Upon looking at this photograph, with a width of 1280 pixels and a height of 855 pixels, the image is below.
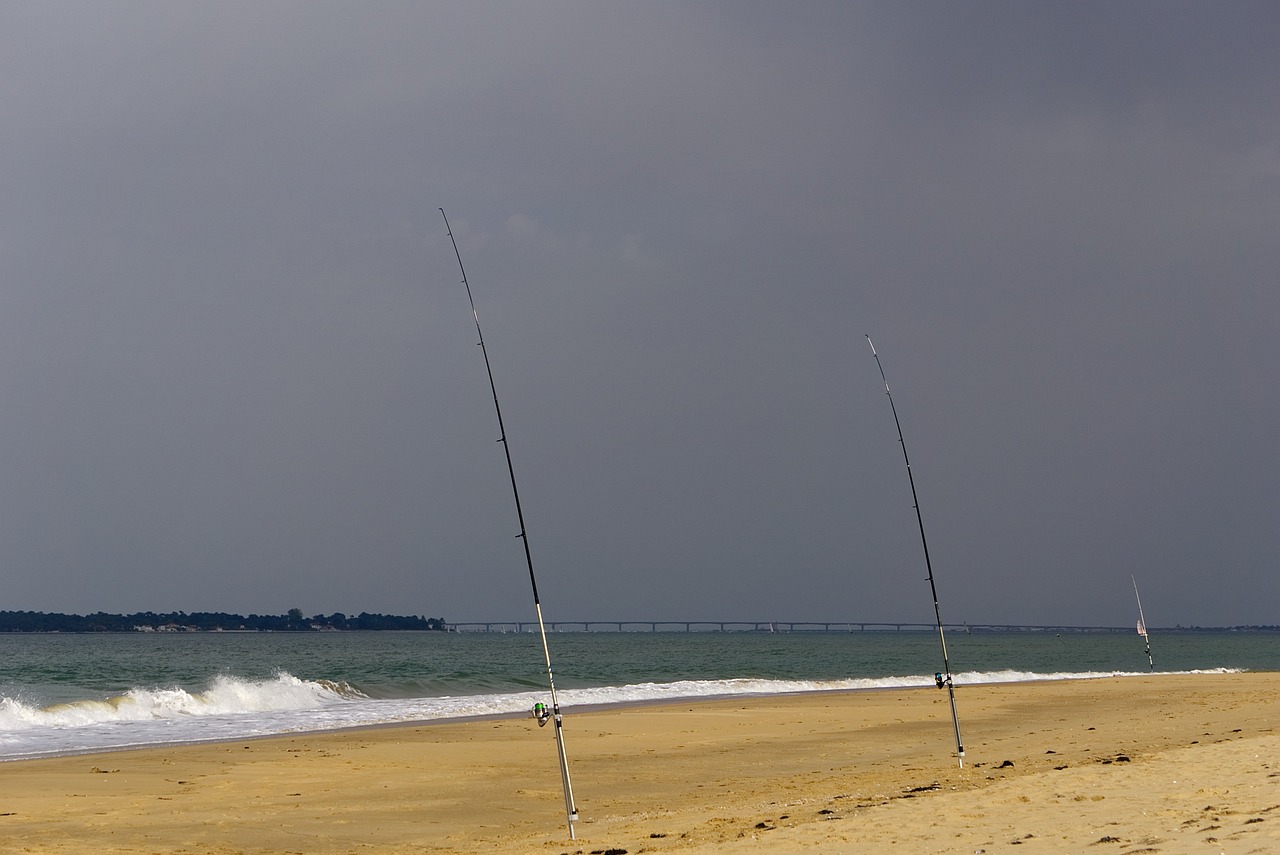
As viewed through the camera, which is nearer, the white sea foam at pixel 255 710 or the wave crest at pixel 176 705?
the white sea foam at pixel 255 710

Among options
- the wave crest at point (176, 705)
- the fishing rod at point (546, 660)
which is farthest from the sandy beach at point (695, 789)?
the wave crest at point (176, 705)

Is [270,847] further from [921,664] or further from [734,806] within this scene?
[921,664]

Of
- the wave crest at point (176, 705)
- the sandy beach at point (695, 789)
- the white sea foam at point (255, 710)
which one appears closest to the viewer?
the sandy beach at point (695, 789)

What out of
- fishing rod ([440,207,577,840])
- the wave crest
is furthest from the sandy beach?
the wave crest

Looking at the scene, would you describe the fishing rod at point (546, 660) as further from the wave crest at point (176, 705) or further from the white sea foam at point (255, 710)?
the wave crest at point (176, 705)

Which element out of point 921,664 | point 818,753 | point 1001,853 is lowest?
point 921,664

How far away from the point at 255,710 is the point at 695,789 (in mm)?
20847

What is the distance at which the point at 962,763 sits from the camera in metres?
13.6

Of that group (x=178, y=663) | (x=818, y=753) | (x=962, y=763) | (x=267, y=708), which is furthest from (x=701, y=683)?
(x=178, y=663)

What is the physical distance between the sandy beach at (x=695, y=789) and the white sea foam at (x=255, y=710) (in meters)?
2.84

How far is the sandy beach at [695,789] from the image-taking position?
8664 millimetres

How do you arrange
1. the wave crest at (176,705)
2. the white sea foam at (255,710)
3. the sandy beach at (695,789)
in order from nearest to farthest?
the sandy beach at (695,789)
the white sea foam at (255,710)
the wave crest at (176,705)

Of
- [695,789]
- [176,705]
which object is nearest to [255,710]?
[176,705]

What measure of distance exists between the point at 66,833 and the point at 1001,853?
8759mm
